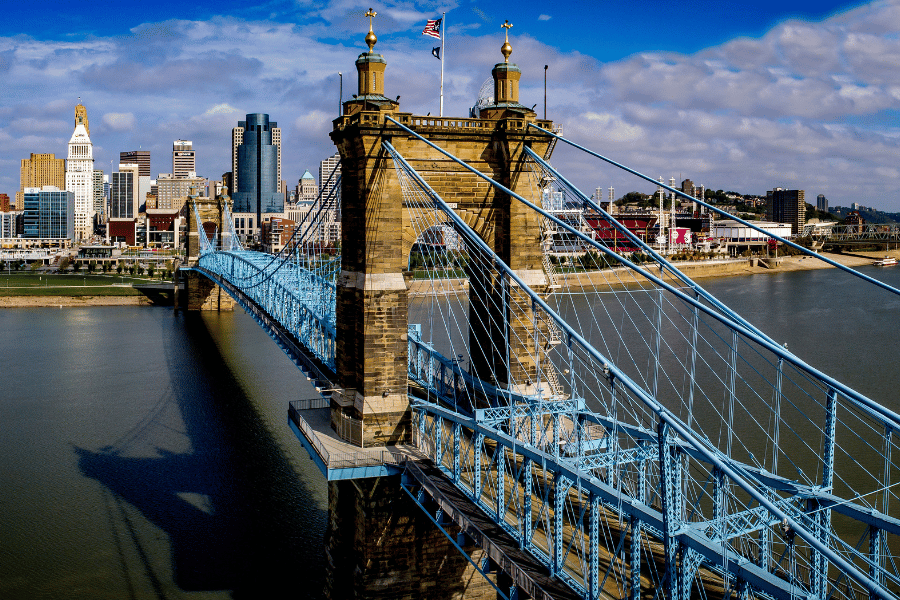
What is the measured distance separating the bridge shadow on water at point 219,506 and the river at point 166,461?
6 centimetres

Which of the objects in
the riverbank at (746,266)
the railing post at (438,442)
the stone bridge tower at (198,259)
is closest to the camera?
the railing post at (438,442)

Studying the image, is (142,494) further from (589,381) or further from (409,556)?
(589,381)

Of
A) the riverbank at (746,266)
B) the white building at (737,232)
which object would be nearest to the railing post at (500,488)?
the riverbank at (746,266)

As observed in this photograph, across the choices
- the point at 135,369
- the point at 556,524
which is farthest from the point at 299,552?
the point at 135,369

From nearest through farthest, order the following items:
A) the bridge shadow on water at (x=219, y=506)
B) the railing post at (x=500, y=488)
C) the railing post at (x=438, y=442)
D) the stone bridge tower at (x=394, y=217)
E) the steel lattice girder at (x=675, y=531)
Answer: the steel lattice girder at (x=675, y=531)
the railing post at (x=500, y=488)
the railing post at (x=438, y=442)
the stone bridge tower at (x=394, y=217)
the bridge shadow on water at (x=219, y=506)

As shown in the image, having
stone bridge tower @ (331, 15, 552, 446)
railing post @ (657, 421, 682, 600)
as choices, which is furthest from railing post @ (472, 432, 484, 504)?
railing post @ (657, 421, 682, 600)

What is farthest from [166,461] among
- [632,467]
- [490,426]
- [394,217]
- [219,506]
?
[490,426]

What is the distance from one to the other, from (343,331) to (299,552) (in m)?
6.67

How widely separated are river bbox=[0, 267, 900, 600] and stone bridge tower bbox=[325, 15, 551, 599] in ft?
9.38

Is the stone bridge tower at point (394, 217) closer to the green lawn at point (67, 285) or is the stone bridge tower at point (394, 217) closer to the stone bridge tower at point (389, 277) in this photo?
the stone bridge tower at point (389, 277)

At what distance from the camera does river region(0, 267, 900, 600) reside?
72.5 feet

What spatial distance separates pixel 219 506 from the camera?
2641cm

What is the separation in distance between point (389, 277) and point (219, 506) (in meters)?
11.3

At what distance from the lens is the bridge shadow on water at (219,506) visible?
71.6ft
